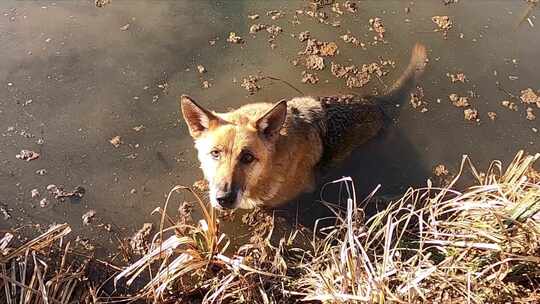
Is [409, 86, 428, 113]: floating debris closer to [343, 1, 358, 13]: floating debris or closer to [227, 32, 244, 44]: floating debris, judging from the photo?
[343, 1, 358, 13]: floating debris

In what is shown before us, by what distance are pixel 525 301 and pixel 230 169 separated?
2782 mm

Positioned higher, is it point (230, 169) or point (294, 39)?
point (294, 39)

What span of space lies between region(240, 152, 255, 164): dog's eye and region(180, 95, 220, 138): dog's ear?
0.43 metres

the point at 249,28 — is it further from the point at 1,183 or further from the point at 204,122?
the point at 1,183

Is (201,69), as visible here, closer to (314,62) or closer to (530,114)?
(314,62)

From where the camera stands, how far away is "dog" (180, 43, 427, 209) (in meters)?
4.38

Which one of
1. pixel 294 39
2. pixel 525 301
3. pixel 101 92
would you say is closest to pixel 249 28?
pixel 294 39

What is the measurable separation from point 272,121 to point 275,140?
0.29 m

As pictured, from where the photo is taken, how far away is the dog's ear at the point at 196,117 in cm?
430

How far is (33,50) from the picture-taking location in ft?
20.8

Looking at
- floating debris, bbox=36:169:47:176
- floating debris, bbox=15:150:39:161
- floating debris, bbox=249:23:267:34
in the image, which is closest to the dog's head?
floating debris, bbox=36:169:47:176

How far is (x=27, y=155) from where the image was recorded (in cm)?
547

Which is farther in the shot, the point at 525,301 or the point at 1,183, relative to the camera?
the point at 1,183

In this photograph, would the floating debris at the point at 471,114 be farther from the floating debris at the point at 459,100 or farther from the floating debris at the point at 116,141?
the floating debris at the point at 116,141
